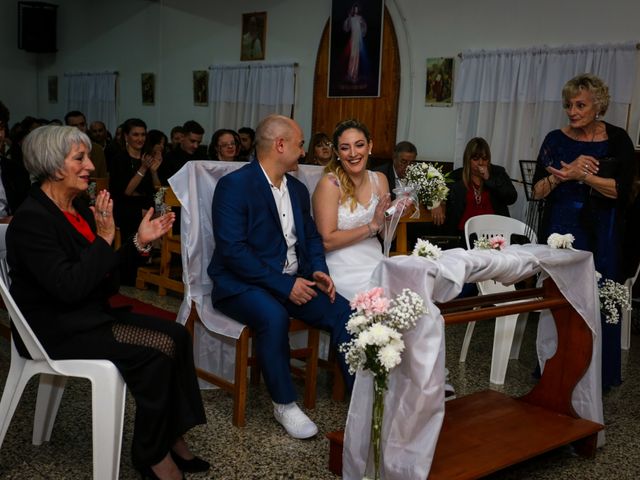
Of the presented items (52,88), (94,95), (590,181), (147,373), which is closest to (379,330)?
(147,373)

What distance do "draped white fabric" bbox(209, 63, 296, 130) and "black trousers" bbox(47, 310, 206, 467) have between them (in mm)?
7474

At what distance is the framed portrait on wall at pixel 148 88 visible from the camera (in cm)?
1199

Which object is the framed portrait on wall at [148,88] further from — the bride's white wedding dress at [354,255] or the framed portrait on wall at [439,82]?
the bride's white wedding dress at [354,255]

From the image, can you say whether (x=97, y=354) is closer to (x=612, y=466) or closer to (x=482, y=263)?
(x=482, y=263)

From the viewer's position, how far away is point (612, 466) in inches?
124

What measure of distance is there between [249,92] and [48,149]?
7.88 m

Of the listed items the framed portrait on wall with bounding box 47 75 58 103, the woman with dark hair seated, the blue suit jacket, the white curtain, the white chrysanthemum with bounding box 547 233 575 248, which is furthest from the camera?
the framed portrait on wall with bounding box 47 75 58 103

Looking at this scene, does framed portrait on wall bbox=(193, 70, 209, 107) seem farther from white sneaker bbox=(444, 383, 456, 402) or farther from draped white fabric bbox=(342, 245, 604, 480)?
draped white fabric bbox=(342, 245, 604, 480)

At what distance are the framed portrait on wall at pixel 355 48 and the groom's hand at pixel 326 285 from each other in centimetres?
562

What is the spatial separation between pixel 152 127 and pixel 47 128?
9.69 meters

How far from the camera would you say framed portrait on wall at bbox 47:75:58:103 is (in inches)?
552

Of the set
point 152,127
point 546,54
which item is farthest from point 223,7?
point 546,54

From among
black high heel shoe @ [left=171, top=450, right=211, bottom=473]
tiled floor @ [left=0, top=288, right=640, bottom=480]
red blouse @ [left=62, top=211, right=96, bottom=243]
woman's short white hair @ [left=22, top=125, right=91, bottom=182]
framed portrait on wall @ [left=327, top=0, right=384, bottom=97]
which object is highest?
framed portrait on wall @ [left=327, top=0, right=384, bottom=97]

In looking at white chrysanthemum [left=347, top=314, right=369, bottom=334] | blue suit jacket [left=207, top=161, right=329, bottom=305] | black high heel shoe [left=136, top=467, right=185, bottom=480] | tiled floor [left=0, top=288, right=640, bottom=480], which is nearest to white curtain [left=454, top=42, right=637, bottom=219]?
tiled floor [left=0, top=288, right=640, bottom=480]
